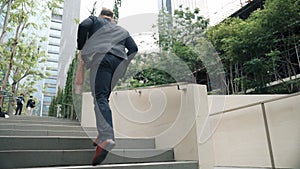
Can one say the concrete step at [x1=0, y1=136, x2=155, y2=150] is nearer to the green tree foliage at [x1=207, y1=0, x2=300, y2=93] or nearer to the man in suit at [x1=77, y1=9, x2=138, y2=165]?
the man in suit at [x1=77, y1=9, x2=138, y2=165]

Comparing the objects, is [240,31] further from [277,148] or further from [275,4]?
[277,148]

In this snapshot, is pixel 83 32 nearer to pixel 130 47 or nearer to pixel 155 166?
pixel 130 47

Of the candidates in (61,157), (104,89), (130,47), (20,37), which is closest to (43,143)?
(61,157)

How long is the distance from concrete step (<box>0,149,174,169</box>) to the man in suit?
0.80 feet

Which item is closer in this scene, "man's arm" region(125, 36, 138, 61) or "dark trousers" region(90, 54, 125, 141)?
"dark trousers" region(90, 54, 125, 141)

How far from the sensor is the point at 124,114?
267cm

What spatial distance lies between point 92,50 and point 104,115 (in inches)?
17.8

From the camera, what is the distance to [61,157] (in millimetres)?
1615

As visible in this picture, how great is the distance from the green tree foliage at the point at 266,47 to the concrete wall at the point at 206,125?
452 cm

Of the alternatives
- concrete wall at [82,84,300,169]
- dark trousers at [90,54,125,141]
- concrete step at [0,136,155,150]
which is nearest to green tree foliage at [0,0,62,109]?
concrete wall at [82,84,300,169]

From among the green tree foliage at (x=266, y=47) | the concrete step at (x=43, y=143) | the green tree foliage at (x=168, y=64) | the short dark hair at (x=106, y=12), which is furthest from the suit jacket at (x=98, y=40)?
the green tree foliage at (x=266, y=47)

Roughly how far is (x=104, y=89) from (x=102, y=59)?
8.2 inches

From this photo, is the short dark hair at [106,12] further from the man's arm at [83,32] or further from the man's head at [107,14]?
the man's arm at [83,32]

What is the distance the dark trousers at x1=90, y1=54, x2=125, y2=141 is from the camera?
4.86 ft
